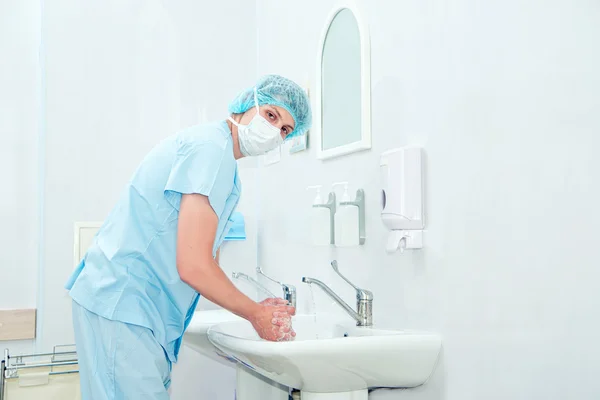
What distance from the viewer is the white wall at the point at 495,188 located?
41.5 inches

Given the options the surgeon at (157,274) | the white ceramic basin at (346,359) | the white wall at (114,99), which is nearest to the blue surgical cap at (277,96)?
the surgeon at (157,274)

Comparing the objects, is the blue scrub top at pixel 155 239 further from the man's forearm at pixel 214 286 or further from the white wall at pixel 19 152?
the white wall at pixel 19 152

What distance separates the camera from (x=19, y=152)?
8.88 feet

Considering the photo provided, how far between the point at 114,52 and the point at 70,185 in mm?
631

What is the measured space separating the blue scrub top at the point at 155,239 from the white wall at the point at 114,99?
1122 millimetres

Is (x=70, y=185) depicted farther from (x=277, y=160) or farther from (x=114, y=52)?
(x=277, y=160)

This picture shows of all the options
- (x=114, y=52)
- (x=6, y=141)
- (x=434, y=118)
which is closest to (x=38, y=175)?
(x=6, y=141)

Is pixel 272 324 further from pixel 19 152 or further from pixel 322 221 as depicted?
pixel 19 152

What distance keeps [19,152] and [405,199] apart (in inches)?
78.4

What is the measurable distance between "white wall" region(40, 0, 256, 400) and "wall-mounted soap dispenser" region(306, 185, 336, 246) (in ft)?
2.82

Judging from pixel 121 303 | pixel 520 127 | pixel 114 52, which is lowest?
pixel 121 303

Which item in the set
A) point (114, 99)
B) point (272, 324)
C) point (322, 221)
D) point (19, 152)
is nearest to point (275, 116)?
point (322, 221)

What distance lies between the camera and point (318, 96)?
83.6 inches

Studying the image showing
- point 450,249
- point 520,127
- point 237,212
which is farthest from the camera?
point 237,212
